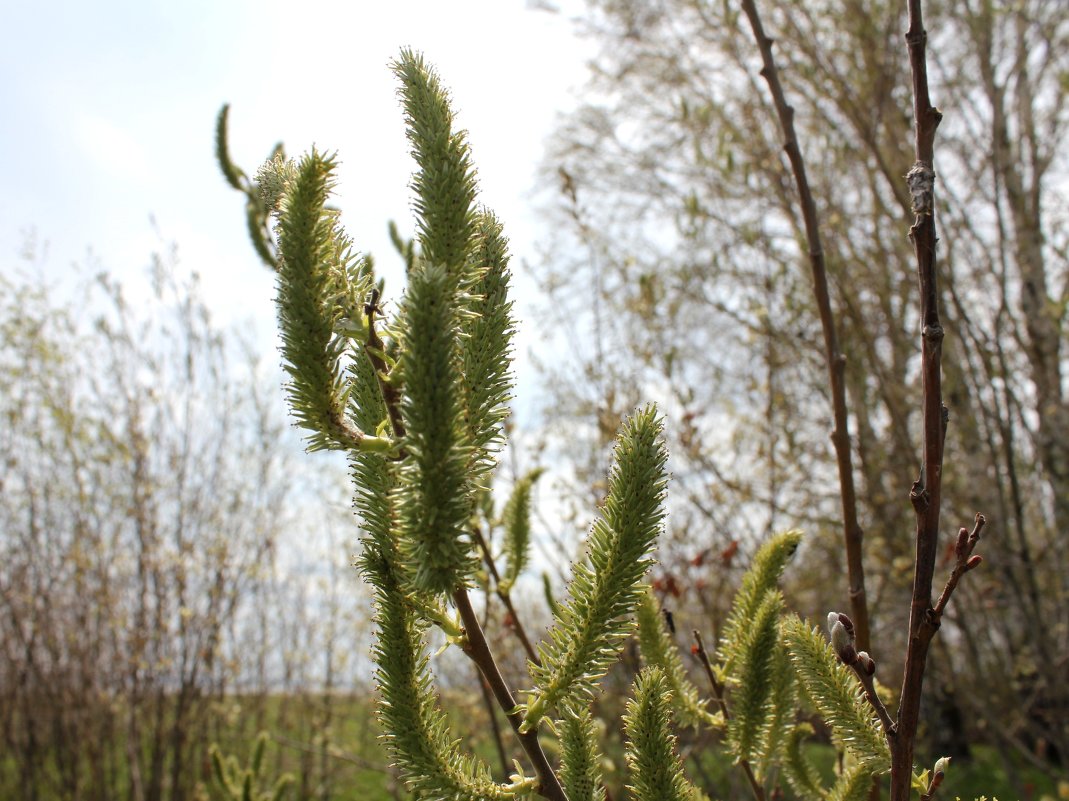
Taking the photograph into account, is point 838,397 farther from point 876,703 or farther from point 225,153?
point 225,153

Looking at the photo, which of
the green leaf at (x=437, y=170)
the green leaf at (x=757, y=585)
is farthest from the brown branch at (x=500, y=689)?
the green leaf at (x=757, y=585)

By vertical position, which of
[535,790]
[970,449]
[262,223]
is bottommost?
[535,790]

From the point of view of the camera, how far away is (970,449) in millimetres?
4371

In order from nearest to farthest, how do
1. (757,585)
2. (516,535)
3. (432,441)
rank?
(432,441) → (757,585) → (516,535)

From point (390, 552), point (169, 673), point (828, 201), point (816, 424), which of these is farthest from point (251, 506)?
point (390, 552)

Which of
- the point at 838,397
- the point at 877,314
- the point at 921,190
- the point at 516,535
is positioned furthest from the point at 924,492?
the point at 877,314

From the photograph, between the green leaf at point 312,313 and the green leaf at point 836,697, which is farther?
the green leaf at point 836,697

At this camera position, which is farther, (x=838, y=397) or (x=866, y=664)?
(x=838, y=397)

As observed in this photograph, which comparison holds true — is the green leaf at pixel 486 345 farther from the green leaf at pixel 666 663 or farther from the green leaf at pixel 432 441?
the green leaf at pixel 666 663

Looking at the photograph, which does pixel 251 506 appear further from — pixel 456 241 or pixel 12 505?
pixel 456 241

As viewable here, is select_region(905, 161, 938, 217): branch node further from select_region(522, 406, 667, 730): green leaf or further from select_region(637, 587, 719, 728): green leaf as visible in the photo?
select_region(637, 587, 719, 728): green leaf

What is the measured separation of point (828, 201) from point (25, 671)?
5.50m

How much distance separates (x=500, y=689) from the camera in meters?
0.69

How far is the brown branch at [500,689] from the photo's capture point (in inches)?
25.6
